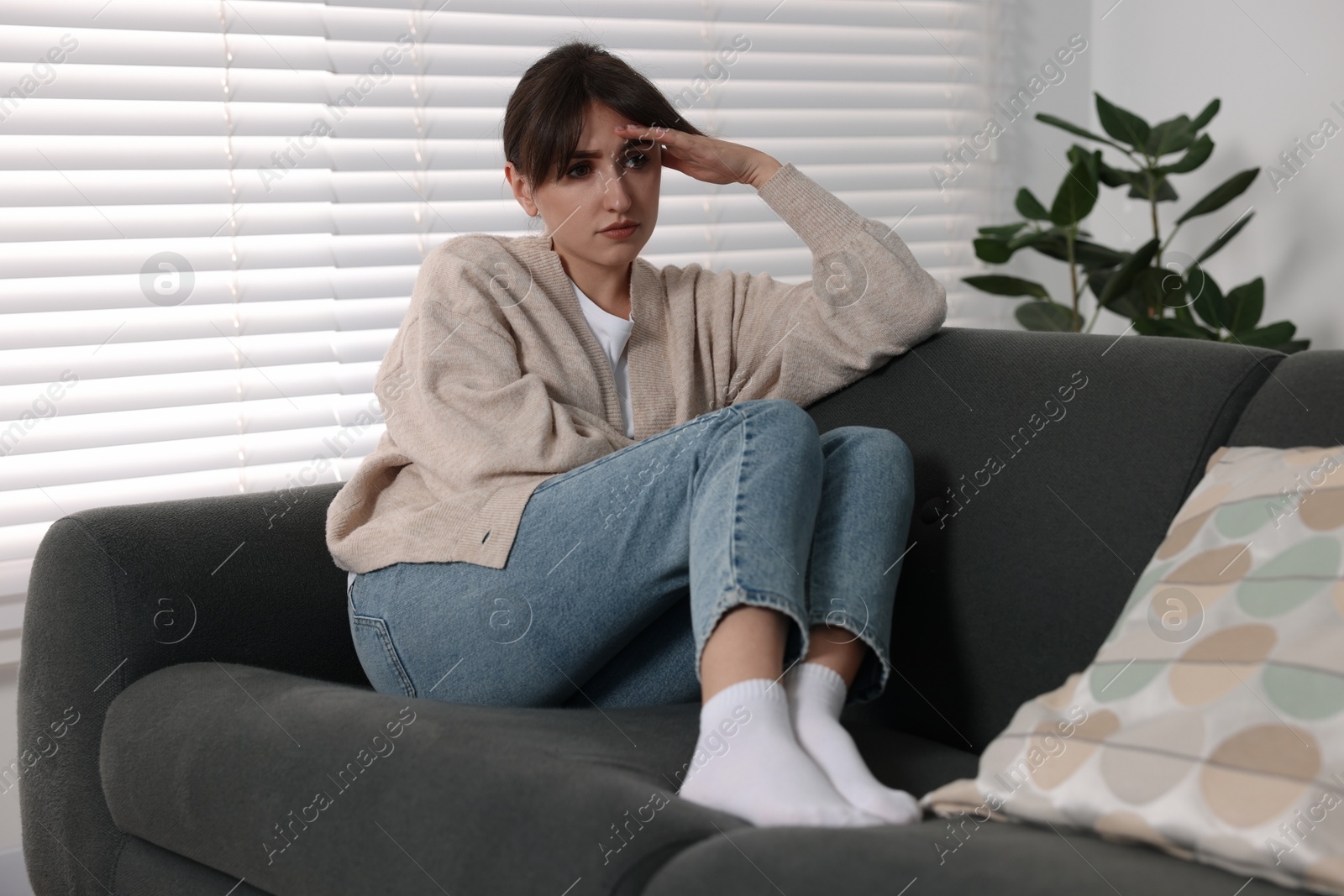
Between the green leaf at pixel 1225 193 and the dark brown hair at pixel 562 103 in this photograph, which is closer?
the dark brown hair at pixel 562 103

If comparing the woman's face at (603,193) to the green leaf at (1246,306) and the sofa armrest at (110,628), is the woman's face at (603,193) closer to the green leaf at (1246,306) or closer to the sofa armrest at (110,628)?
the sofa armrest at (110,628)

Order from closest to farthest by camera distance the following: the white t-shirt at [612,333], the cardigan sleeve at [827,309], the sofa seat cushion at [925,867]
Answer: the sofa seat cushion at [925,867] < the cardigan sleeve at [827,309] < the white t-shirt at [612,333]

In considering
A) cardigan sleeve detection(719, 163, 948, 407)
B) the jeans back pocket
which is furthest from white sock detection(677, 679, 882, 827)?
cardigan sleeve detection(719, 163, 948, 407)

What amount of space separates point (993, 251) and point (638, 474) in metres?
1.42

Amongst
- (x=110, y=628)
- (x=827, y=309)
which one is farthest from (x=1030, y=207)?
(x=110, y=628)

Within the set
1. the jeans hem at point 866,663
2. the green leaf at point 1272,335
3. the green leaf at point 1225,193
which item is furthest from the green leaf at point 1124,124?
the jeans hem at point 866,663

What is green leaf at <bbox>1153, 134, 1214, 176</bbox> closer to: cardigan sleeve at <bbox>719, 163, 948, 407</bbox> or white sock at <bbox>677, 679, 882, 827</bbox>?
cardigan sleeve at <bbox>719, 163, 948, 407</bbox>

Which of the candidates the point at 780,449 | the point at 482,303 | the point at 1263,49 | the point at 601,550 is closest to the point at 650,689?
the point at 601,550

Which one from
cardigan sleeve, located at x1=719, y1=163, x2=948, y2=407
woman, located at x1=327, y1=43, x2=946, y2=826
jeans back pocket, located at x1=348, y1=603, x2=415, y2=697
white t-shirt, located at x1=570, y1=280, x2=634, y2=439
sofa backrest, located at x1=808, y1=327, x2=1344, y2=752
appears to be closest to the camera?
woman, located at x1=327, y1=43, x2=946, y2=826

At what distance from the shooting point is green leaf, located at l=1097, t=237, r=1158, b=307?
2100 millimetres

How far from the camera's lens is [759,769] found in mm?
881

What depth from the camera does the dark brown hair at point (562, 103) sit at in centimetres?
143

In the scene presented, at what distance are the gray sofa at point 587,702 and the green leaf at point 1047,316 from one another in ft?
3.41

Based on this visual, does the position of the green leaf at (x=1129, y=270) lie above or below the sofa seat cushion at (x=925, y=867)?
above
